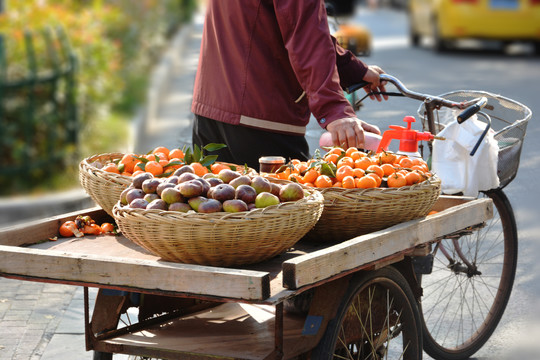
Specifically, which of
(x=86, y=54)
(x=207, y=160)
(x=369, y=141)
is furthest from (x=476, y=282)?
(x=86, y=54)

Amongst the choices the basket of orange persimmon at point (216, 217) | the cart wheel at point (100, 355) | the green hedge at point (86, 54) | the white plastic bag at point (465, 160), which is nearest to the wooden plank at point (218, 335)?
the cart wheel at point (100, 355)

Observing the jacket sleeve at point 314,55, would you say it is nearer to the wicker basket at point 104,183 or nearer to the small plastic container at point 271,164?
the small plastic container at point 271,164

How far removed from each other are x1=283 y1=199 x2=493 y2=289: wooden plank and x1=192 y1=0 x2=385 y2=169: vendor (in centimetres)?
52

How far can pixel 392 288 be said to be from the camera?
3.44 metres

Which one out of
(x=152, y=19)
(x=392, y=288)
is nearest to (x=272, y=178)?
(x=392, y=288)

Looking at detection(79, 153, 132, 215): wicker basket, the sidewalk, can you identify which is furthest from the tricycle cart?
the sidewalk

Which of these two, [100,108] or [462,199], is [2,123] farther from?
[462,199]

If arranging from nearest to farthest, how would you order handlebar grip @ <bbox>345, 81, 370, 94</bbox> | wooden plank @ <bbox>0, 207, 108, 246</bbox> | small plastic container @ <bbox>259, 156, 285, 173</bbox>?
wooden plank @ <bbox>0, 207, 108, 246</bbox>, small plastic container @ <bbox>259, 156, 285, 173</bbox>, handlebar grip @ <bbox>345, 81, 370, 94</bbox>

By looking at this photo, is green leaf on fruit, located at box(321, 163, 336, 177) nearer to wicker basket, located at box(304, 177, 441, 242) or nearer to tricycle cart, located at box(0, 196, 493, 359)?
wicker basket, located at box(304, 177, 441, 242)

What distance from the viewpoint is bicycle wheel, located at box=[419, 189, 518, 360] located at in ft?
15.4

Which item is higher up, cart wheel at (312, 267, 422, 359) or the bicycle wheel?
cart wheel at (312, 267, 422, 359)

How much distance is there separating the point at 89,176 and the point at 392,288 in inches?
47.2

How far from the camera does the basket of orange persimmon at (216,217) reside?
2.84 metres

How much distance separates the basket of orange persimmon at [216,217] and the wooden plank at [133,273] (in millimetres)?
94
